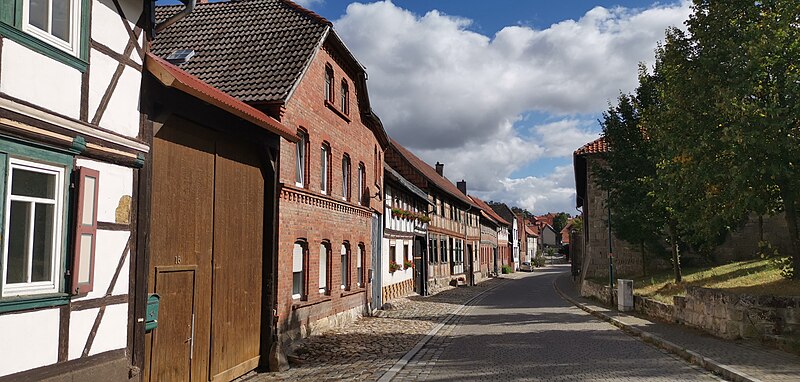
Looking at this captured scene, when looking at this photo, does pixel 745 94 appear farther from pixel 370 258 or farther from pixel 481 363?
pixel 370 258

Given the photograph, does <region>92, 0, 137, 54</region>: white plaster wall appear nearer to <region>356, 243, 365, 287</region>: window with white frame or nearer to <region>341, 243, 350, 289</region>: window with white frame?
<region>341, 243, 350, 289</region>: window with white frame

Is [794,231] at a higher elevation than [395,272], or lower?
higher

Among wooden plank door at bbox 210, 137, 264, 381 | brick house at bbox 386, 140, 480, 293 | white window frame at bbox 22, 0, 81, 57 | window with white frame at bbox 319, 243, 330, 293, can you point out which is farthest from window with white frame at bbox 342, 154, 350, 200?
white window frame at bbox 22, 0, 81, 57

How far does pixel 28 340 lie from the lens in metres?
5.79

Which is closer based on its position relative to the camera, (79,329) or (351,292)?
(79,329)

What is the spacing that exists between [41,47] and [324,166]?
9.86 metres

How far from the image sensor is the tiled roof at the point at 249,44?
12961 millimetres

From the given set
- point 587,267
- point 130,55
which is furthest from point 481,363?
point 587,267

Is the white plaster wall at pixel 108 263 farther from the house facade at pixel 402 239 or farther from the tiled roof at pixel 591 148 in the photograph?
the tiled roof at pixel 591 148

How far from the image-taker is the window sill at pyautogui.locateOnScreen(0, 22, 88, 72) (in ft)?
18.3

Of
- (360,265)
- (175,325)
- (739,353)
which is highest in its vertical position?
(360,265)

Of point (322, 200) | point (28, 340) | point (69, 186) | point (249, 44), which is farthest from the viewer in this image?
point (322, 200)

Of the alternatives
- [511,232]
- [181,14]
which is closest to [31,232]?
[181,14]

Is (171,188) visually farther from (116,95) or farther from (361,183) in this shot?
(361,183)
